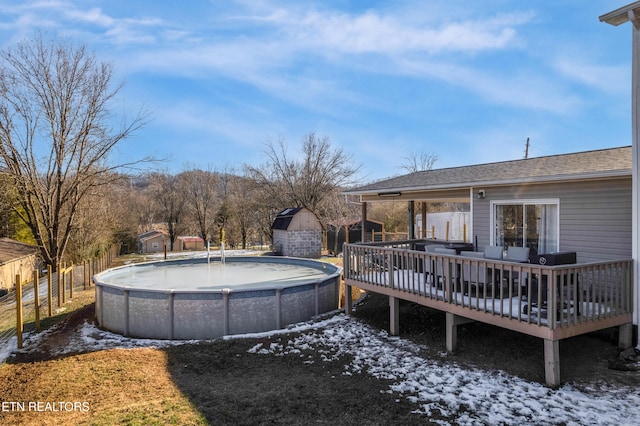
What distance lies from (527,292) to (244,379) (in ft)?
14.1

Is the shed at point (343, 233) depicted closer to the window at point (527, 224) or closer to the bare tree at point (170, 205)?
the window at point (527, 224)

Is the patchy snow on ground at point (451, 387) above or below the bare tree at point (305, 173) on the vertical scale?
below

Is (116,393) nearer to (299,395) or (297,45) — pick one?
(299,395)

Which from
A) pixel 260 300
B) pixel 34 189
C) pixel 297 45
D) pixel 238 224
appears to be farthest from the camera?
pixel 238 224

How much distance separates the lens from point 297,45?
13172 mm

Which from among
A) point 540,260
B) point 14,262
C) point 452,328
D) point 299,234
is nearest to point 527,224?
point 540,260

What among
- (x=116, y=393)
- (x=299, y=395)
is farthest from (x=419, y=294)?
(x=116, y=393)

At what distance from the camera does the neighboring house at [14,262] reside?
55.1 feet

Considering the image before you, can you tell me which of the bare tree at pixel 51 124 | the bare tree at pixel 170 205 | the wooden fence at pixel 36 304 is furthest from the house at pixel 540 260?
the bare tree at pixel 170 205

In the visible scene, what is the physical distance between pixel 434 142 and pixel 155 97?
28.4 m

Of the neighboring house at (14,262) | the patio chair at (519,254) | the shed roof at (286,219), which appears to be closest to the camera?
the patio chair at (519,254)

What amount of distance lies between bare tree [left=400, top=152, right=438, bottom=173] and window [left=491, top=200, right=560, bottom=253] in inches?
1159

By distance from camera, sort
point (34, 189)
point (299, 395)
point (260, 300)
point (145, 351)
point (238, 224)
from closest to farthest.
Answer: point (299, 395)
point (145, 351)
point (260, 300)
point (34, 189)
point (238, 224)

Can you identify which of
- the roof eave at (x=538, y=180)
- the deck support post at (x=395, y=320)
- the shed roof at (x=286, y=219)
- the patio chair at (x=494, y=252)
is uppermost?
the roof eave at (x=538, y=180)
